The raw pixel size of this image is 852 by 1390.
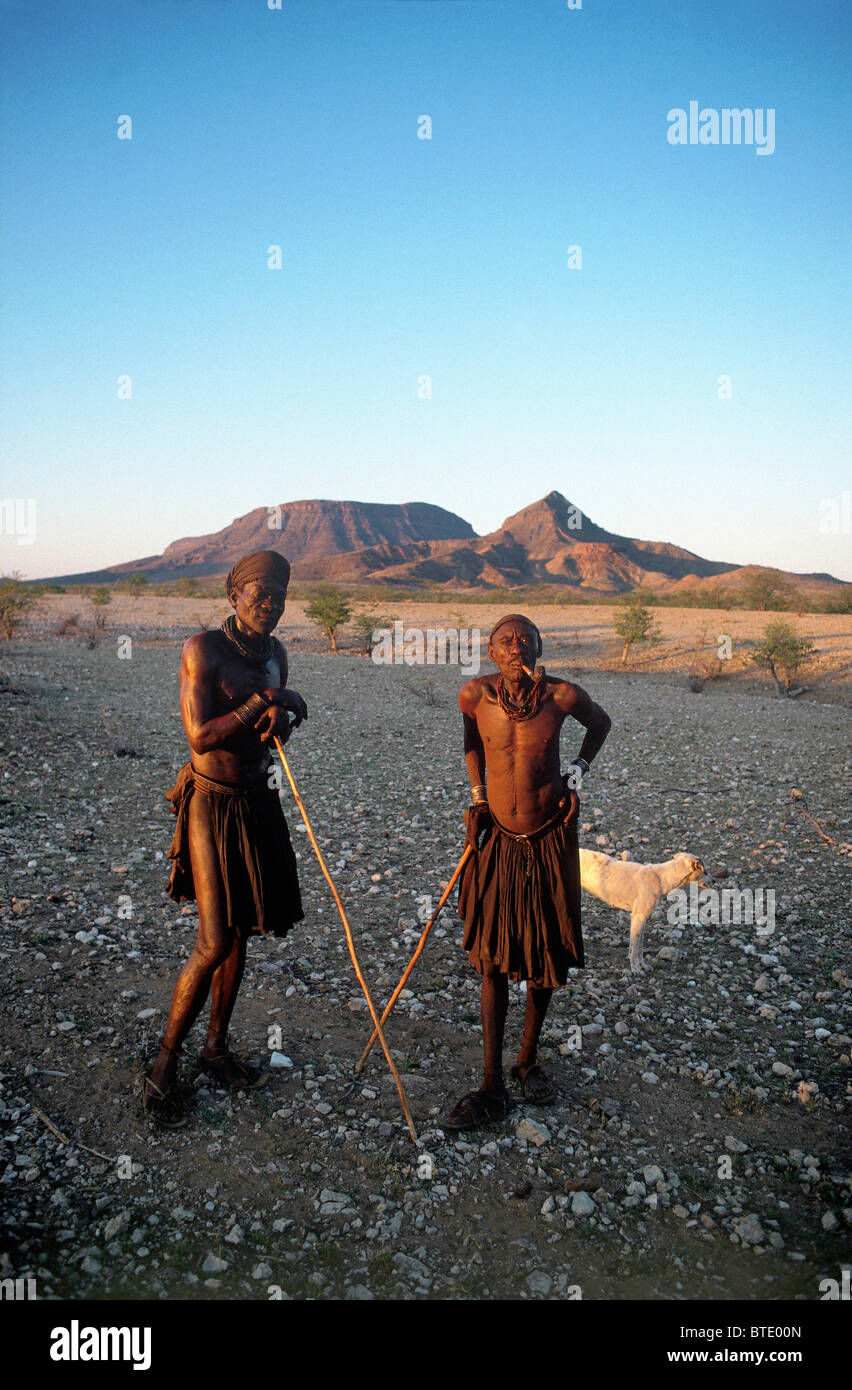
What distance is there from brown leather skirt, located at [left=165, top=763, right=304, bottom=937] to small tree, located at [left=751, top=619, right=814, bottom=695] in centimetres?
1742

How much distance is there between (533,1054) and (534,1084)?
14 centimetres

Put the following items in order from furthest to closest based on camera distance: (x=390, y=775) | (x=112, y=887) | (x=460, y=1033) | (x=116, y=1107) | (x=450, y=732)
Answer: (x=450, y=732) < (x=390, y=775) < (x=112, y=887) < (x=460, y=1033) < (x=116, y=1107)

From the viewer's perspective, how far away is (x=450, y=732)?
1302 centimetres

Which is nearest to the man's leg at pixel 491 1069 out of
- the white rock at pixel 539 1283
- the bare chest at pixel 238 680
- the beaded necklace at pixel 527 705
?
the white rock at pixel 539 1283

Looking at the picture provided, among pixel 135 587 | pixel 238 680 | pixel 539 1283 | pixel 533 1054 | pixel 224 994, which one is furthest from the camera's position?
pixel 135 587

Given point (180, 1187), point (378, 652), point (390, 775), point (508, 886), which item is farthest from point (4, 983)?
point (378, 652)

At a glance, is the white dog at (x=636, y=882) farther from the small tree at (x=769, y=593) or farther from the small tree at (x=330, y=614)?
the small tree at (x=769, y=593)

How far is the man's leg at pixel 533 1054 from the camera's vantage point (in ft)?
12.2

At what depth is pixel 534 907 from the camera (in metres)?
3.53

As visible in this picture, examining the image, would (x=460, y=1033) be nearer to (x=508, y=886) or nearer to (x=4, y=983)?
(x=508, y=886)

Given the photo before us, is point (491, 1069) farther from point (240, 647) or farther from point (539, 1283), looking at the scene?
point (240, 647)

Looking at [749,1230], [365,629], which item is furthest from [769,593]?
[749,1230]

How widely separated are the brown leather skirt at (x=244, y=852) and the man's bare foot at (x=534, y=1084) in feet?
4.58
